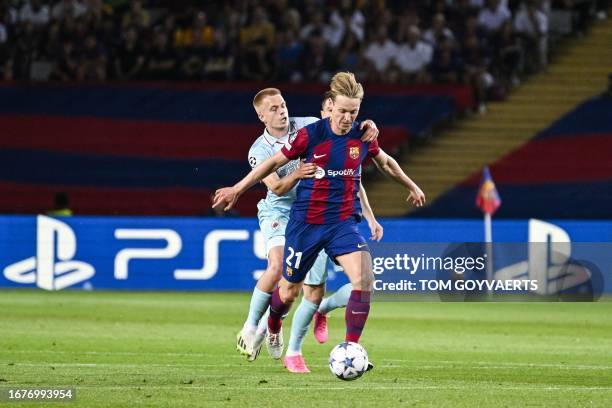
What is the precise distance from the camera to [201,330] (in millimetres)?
15859

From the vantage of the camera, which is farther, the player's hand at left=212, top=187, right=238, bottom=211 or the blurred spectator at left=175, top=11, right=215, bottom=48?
the blurred spectator at left=175, top=11, right=215, bottom=48

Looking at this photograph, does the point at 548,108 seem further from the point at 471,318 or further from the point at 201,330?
the point at 201,330

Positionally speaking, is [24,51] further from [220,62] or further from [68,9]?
[220,62]

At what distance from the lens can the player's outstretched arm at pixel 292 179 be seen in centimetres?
1038

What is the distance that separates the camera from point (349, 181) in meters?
10.5

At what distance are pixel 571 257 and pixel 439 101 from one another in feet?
19.5

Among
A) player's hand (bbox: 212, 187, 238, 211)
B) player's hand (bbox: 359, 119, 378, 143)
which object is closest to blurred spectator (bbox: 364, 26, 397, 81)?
player's hand (bbox: 359, 119, 378, 143)

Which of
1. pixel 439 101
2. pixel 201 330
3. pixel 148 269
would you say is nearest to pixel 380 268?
pixel 201 330

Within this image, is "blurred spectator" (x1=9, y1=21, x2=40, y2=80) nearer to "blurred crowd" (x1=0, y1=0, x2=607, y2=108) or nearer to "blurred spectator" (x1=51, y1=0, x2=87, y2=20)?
"blurred crowd" (x1=0, y1=0, x2=607, y2=108)

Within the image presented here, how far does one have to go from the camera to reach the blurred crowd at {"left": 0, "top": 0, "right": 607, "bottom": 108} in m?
25.0

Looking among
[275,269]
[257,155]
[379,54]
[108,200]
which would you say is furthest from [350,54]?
[275,269]

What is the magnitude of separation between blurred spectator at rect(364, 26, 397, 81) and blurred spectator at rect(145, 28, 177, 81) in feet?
11.2

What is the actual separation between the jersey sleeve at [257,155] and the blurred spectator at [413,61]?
13.8 m

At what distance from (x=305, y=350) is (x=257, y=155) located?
2.70 meters
